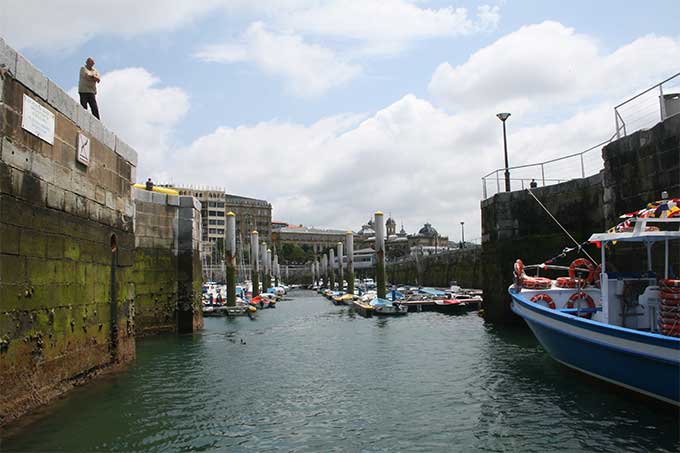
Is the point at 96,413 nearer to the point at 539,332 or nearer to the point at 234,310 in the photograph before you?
the point at 539,332

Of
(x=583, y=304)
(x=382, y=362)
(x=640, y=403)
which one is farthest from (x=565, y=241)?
(x=640, y=403)

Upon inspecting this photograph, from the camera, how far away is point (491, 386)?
40.4ft

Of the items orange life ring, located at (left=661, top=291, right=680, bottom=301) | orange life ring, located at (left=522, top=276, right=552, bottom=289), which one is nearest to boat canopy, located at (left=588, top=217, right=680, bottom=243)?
orange life ring, located at (left=661, top=291, right=680, bottom=301)

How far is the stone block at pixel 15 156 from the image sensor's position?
788 centimetres

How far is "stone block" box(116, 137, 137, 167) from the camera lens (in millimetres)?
13212

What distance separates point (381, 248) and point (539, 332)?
23.2 m

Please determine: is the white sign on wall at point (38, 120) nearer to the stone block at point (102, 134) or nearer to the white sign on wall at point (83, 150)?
the white sign on wall at point (83, 150)

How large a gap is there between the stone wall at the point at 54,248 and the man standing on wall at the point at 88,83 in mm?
849

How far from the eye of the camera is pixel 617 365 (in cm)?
1062

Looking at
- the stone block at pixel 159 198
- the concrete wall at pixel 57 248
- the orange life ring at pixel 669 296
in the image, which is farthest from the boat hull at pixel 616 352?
the stone block at pixel 159 198

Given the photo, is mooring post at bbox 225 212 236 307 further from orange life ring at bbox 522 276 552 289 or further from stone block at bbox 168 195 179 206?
orange life ring at bbox 522 276 552 289

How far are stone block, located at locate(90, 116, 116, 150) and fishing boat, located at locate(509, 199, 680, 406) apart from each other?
11.0 m

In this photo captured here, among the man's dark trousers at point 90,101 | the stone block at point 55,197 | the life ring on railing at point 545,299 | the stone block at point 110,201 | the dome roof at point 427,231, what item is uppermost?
the dome roof at point 427,231

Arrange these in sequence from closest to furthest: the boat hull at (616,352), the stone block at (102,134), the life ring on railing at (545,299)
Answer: the boat hull at (616,352) → the stone block at (102,134) → the life ring on railing at (545,299)
